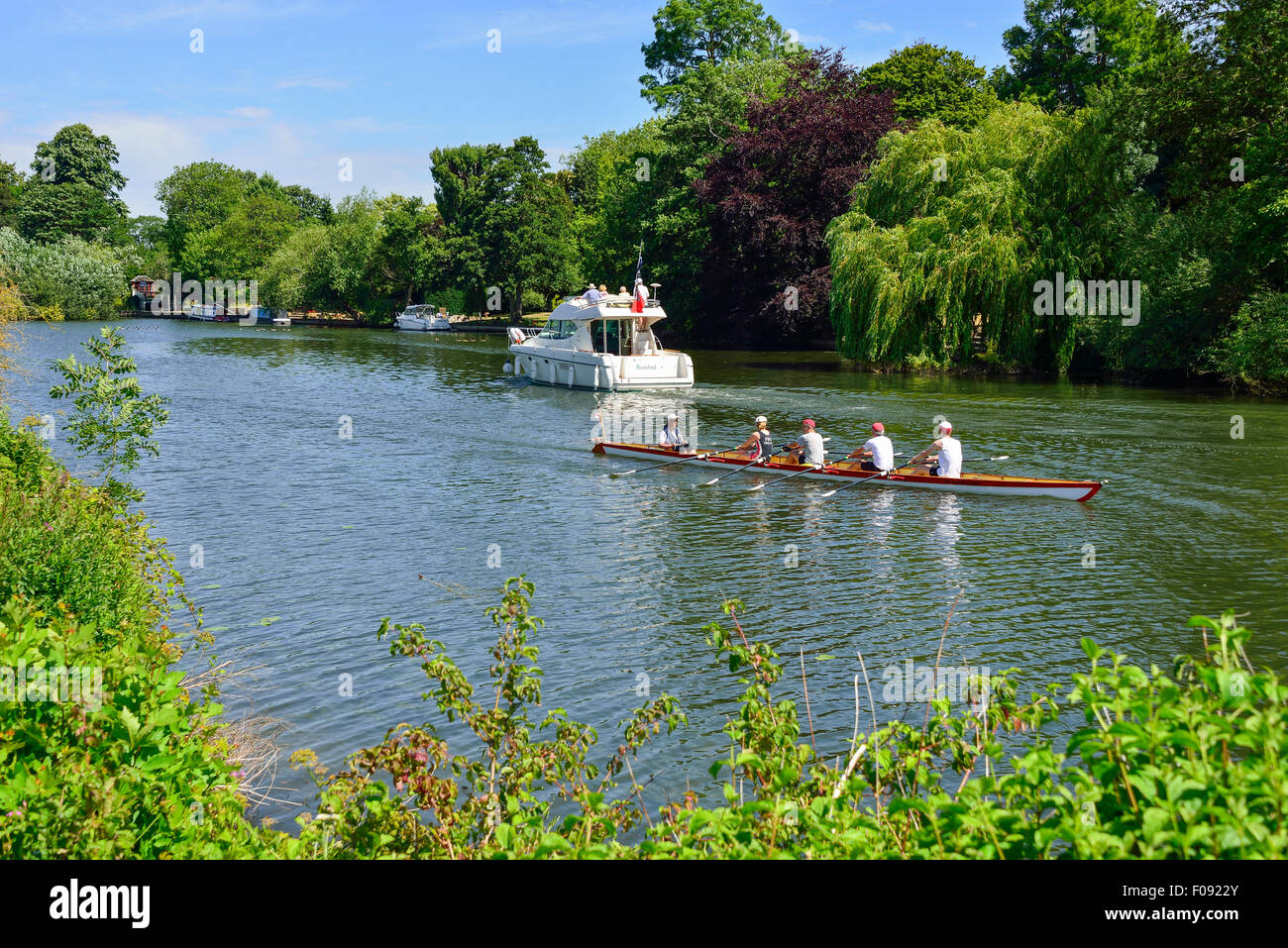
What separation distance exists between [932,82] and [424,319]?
139ft

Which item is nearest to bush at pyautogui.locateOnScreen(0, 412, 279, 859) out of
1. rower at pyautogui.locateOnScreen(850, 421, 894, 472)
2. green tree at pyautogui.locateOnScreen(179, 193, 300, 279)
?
rower at pyautogui.locateOnScreen(850, 421, 894, 472)

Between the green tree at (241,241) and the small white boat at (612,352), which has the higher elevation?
the green tree at (241,241)

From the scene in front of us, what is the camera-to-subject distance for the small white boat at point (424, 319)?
83.3 meters

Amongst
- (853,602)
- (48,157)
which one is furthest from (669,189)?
(48,157)

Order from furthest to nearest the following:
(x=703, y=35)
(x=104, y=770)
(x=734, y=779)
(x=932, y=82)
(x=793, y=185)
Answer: (x=703, y=35) < (x=932, y=82) < (x=793, y=185) < (x=734, y=779) < (x=104, y=770)

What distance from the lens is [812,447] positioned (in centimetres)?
2347

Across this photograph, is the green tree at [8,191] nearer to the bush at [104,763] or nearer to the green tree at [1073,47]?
the green tree at [1073,47]

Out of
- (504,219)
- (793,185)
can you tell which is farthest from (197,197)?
(793,185)

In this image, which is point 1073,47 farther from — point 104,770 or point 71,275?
point 71,275

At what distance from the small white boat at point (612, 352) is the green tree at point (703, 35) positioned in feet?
132

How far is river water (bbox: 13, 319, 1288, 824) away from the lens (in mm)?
11891

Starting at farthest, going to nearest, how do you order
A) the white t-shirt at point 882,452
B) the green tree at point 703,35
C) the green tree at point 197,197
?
1. the green tree at point 197,197
2. the green tree at point 703,35
3. the white t-shirt at point 882,452

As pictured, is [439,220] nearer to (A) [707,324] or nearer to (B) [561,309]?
(A) [707,324]

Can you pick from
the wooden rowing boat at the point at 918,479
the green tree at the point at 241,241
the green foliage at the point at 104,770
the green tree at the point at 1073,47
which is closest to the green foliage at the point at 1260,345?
the wooden rowing boat at the point at 918,479
